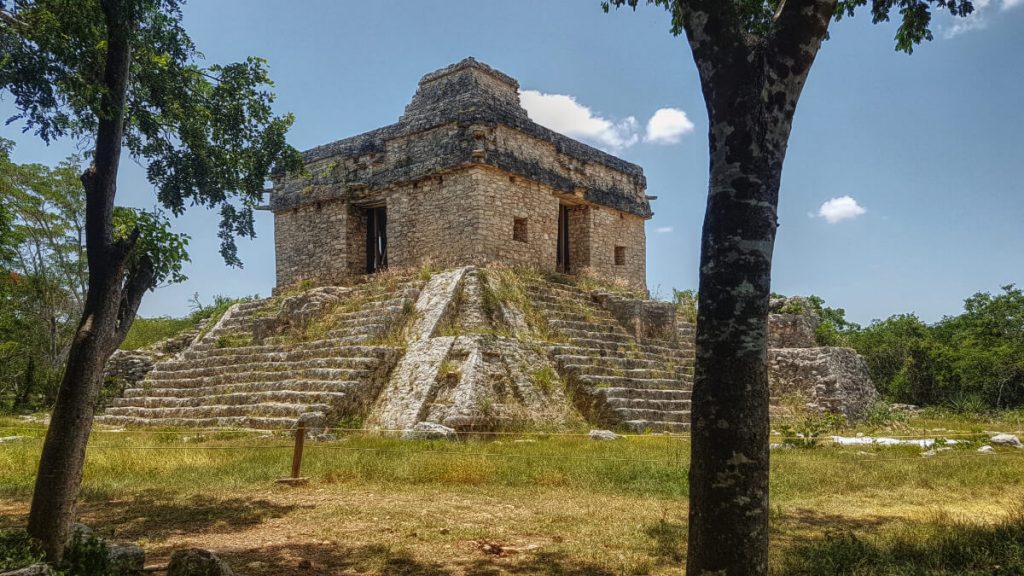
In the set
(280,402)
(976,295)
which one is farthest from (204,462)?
(976,295)

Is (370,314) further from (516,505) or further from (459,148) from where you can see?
(516,505)

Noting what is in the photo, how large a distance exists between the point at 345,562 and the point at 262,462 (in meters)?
4.45

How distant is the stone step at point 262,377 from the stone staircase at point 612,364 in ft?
12.1

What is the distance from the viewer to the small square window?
675 inches

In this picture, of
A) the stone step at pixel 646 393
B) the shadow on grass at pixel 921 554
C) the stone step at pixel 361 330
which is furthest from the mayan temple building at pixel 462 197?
the shadow on grass at pixel 921 554

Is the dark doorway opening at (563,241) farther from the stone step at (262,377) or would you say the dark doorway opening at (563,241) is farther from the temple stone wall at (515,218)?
the stone step at (262,377)

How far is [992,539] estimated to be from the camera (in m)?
4.59

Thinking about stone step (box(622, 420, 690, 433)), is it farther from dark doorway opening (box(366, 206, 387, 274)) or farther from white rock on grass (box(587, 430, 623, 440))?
dark doorway opening (box(366, 206, 387, 274))

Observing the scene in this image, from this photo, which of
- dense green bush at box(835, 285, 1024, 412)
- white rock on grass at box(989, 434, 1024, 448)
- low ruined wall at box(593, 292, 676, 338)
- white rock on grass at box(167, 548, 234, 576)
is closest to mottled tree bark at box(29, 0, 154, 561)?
white rock on grass at box(167, 548, 234, 576)

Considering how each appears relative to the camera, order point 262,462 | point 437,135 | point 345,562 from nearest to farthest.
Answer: point 345,562 < point 262,462 < point 437,135

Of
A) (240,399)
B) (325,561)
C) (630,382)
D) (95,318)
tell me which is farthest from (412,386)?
(95,318)

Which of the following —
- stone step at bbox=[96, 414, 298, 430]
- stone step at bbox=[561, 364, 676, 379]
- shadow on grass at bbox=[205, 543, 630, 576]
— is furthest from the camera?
stone step at bbox=[561, 364, 676, 379]

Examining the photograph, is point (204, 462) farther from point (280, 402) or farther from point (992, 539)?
point (992, 539)

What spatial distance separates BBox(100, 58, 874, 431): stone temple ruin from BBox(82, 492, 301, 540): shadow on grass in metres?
4.16
